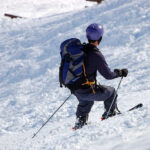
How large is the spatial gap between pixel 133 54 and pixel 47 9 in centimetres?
1291

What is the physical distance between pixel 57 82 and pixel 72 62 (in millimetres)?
4735

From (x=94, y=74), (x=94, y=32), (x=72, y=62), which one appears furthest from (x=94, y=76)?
(x=94, y=32)

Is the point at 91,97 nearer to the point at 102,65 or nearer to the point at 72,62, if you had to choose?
the point at 102,65

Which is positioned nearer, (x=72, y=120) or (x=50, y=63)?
(x=72, y=120)

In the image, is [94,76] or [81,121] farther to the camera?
[81,121]

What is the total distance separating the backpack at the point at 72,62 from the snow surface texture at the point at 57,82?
834mm

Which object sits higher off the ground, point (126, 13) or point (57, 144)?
point (126, 13)

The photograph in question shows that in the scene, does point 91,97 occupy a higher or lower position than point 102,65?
lower

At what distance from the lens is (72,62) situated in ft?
12.8

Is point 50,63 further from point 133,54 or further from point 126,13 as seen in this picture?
point 126,13

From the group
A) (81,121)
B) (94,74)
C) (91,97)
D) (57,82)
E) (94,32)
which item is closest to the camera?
(94,32)

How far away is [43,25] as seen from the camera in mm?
13703

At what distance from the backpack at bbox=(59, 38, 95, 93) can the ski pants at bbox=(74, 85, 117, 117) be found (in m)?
0.30

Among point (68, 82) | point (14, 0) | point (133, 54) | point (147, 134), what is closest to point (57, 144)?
point (68, 82)
